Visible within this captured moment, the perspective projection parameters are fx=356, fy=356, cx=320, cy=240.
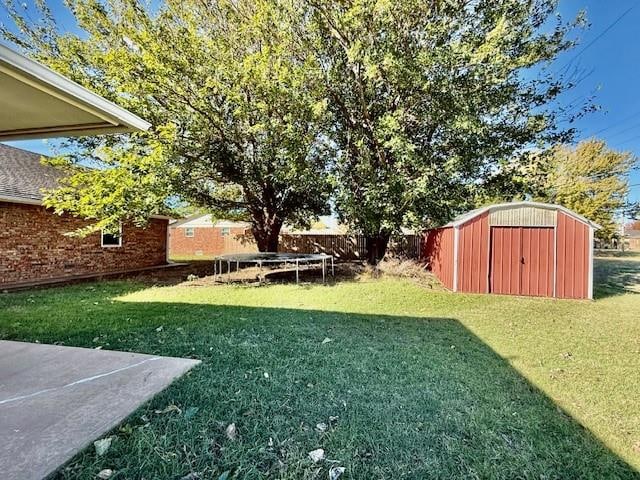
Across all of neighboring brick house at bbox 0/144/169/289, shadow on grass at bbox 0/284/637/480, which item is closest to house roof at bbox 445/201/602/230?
shadow on grass at bbox 0/284/637/480

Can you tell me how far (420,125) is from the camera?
Answer: 10.8 m

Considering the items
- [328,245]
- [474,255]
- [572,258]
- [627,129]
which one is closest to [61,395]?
[474,255]

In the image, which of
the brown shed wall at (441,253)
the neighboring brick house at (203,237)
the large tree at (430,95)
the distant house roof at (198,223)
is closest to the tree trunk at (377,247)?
the brown shed wall at (441,253)

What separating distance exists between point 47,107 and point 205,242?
20.4 m

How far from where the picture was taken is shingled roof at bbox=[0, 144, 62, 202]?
9.18 m

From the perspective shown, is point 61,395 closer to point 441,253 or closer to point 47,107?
point 47,107

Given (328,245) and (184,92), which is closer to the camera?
(184,92)

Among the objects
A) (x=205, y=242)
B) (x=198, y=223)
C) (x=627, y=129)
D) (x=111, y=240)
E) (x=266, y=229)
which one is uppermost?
(x=627, y=129)

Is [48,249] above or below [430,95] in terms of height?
below

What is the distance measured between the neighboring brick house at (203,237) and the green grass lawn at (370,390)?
593 inches

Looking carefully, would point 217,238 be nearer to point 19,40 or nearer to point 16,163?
point 16,163

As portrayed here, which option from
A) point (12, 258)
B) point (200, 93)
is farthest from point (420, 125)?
point (12, 258)

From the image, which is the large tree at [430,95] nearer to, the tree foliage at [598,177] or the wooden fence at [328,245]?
the wooden fence at [328,245]

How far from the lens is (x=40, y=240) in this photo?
9.79 metres
